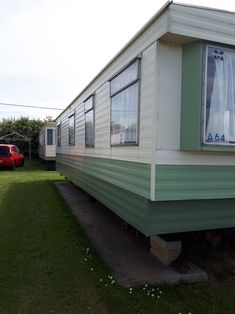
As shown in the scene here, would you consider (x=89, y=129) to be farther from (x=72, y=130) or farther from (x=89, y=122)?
(x=72, y=130)

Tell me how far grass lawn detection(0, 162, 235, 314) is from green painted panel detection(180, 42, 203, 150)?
162cm

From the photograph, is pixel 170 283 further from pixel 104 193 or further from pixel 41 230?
pixel 41 230

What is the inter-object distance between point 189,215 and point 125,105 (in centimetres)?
177

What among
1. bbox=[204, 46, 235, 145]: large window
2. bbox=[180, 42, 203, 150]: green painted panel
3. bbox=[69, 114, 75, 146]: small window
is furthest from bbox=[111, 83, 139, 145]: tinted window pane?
bbox=[69, 114, 75, 146]: small window

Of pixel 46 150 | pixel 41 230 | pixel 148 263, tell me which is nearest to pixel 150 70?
pixel 148 263

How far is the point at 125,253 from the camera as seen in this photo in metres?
4.85

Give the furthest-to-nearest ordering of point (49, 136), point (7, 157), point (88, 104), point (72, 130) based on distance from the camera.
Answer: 1. point (49, 136)
2. point (7, 157)
3. point (72, 130)
4. point (88, 104)

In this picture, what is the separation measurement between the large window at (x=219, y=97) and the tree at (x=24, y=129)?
26255 mm

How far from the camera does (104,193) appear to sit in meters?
5.70

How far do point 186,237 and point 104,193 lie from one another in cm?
169

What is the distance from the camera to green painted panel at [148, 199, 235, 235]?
12.1 ft

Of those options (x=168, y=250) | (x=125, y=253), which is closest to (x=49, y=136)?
(x=125, y=253)

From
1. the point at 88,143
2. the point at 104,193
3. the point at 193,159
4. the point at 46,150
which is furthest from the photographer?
the point at 46,150

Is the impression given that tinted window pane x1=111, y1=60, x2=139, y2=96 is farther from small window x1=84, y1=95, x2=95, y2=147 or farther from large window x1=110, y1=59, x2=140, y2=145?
small window x1=84, y1=95, x2=95, y2=147
